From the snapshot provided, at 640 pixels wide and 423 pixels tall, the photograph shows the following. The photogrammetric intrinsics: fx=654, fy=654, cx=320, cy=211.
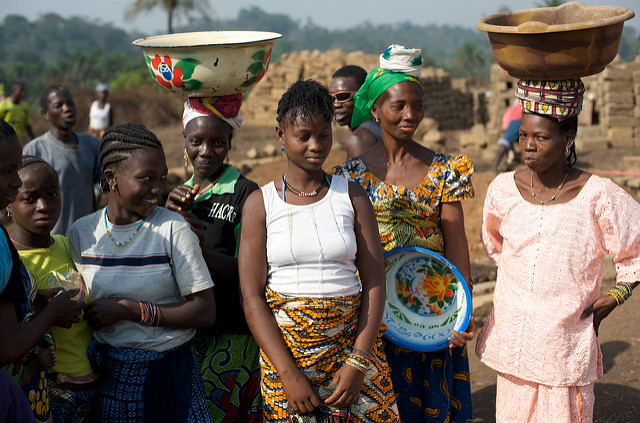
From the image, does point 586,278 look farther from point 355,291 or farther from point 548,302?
point 355,291

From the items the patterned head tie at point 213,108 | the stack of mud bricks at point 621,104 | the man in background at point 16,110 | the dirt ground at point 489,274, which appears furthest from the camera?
the stack of mud bricks at point 621,104

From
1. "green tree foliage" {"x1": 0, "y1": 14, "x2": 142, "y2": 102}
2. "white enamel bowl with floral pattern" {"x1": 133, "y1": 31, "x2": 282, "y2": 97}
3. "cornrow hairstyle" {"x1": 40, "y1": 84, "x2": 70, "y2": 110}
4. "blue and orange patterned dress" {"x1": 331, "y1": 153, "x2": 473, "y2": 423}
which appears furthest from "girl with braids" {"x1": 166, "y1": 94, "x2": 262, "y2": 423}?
"green tree foliage" {"x1": 0, "y1": 14, "x2": 142, "y2": 102}

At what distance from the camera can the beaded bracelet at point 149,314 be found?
2373mm

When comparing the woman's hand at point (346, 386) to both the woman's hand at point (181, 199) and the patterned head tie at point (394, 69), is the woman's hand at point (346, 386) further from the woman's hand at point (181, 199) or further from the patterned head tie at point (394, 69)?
the patterned head tie at point (394, 69)

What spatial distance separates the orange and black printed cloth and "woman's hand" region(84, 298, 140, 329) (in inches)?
19.5

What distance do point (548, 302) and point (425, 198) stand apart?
672mm

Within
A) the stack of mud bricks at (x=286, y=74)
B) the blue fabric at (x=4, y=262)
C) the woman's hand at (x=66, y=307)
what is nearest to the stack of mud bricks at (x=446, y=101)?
the stack of mud bricks at (x=286, y=74)

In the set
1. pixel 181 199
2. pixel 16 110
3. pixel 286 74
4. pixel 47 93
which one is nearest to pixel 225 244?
pixel 181 199

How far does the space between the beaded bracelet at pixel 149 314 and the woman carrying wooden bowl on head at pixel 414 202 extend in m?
1.04

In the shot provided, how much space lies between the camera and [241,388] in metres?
2.85

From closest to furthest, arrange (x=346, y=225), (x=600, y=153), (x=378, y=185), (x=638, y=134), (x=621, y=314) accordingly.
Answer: (x=346, y=225), (x=378, y=185), (x=621, y=314), (x=600, y=153), (x=638, y=134)

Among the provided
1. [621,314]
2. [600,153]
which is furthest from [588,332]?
[600,153]

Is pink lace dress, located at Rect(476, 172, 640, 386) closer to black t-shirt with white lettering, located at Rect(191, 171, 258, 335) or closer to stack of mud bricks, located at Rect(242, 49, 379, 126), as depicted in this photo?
black t-shirt with white lettering, located at Rect(191, 171, 258, 335)

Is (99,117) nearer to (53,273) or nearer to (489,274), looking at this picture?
(489,274)
